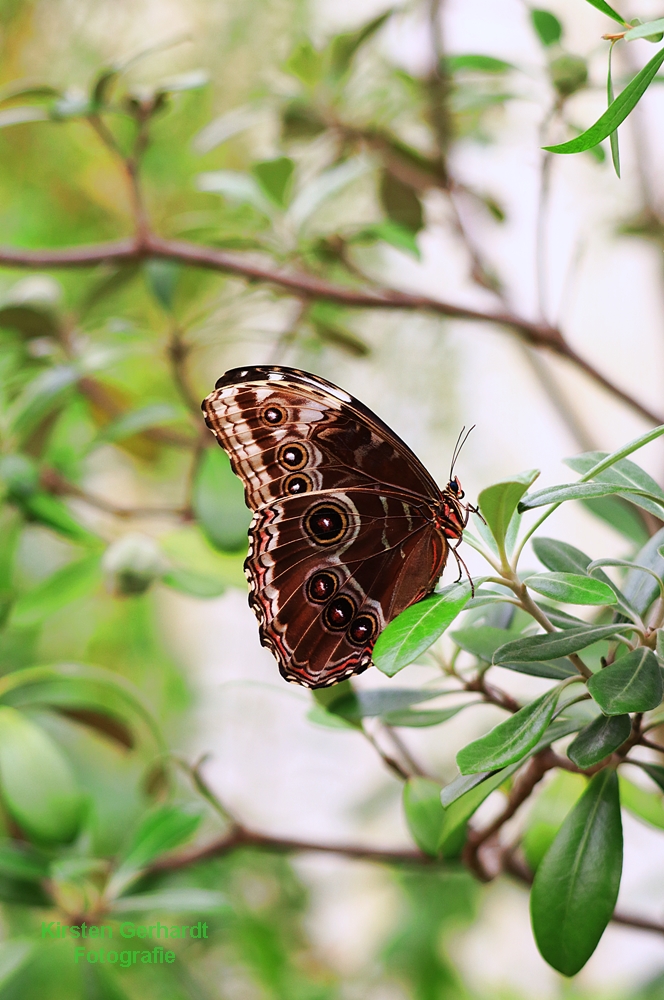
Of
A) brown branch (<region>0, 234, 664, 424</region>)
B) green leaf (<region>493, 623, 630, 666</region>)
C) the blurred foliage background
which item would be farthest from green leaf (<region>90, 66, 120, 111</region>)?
green leaf (<region>493, 623, 630, 666</region>)

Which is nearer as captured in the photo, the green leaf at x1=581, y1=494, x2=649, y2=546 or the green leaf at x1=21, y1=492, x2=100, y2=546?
the green leaf at x1=581, y1=494, x2=649, y2=546

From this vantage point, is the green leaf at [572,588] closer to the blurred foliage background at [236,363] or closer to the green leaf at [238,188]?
the blurred foliage background at [236,363]

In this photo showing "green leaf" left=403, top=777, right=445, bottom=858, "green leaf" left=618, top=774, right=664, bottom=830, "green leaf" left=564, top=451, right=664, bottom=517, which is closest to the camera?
"green leaf" left=564, top=451, right=664, bottom=517

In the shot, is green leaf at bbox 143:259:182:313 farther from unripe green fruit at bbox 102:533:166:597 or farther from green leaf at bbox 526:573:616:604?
green leaf at bbox 526:573:616:604

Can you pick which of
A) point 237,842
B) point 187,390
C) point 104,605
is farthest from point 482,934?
point 187,390

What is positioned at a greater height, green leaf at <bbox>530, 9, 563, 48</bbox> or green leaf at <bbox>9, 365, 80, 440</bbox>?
green leaf at <bbox>530, 9, 563, 48</bbox>
